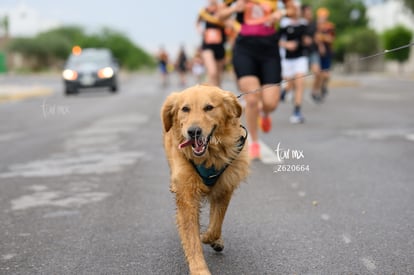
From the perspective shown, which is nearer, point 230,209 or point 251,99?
point 230,209

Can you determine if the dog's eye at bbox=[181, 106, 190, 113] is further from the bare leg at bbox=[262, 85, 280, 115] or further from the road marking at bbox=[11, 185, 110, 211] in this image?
the bare leg at bbox=[262, 85, 280, 115]

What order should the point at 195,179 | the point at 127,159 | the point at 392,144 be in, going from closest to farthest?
the point at 195,179
the point at 127,159
the point at 392,144

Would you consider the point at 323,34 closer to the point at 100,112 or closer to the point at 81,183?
the point at 100,112

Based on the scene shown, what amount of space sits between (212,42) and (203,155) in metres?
6.47

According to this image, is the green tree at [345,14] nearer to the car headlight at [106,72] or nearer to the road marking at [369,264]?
the car headlight at [106,72]

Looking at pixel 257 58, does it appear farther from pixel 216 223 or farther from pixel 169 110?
pixel 216 223

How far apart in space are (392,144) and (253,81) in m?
2.74

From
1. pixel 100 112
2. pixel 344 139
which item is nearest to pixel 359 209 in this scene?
pixel 344 139

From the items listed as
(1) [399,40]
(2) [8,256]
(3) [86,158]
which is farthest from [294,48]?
(1) [399,40]

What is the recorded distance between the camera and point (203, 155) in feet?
12.0

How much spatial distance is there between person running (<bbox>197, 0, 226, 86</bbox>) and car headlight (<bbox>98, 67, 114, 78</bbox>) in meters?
14.3

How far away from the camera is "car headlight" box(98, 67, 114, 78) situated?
79.4 ft

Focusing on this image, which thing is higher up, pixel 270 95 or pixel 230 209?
pixel 270 95

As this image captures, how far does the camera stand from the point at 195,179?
3.68m
